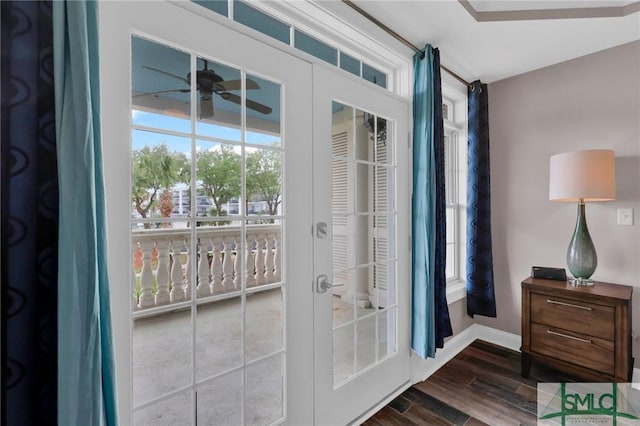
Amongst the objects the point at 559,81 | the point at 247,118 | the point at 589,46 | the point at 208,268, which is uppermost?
the point at 589,46

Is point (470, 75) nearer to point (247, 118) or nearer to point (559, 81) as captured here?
point (559, 81)

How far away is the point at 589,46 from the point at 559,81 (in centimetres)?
29

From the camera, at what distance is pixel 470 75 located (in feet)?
8.94

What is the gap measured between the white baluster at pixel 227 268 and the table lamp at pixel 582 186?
224cm

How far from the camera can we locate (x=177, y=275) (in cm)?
120

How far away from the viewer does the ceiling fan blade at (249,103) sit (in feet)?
4.30

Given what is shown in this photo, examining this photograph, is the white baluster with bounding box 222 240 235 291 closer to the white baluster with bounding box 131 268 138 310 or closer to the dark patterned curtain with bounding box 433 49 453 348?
the white baluster with bounding box 131 268 138 310

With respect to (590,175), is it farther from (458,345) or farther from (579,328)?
(458,345)

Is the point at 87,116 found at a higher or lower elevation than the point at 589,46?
lower

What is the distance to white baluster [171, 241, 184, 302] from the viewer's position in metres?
1.19

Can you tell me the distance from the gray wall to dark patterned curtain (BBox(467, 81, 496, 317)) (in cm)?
16

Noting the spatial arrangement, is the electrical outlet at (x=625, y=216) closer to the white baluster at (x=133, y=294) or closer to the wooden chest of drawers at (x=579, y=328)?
the wooden chest of drawers at (x=579, y=328)

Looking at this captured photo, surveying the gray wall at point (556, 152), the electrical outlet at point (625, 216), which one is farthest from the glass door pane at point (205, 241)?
the electrical outlet at point (625, 216)

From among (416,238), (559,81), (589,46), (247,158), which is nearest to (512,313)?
(416,238)
